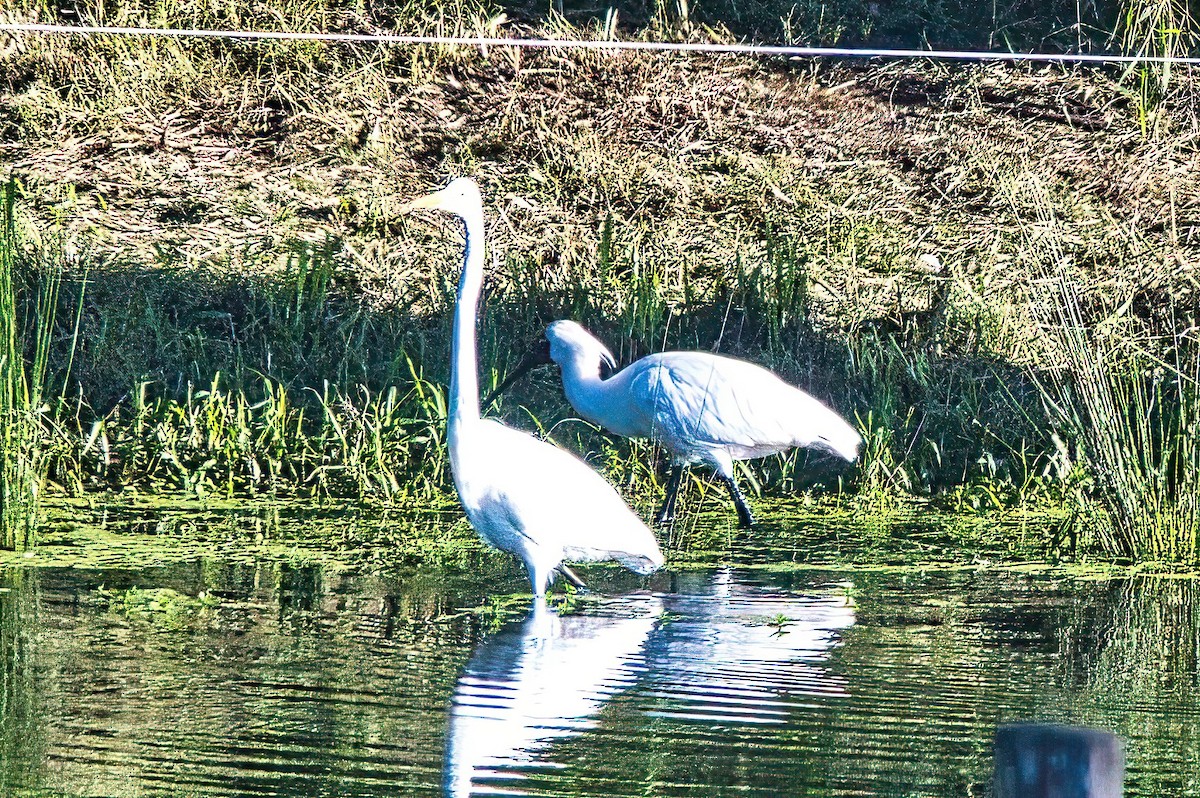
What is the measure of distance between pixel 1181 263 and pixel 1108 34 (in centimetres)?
284

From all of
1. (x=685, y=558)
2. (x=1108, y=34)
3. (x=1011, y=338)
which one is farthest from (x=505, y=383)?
(x=1108, y=34)

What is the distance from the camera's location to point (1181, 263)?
10.7 m

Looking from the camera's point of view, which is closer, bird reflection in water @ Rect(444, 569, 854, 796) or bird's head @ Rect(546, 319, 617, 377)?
bird reflection in water @ Rect(444, 569, 854, 796)

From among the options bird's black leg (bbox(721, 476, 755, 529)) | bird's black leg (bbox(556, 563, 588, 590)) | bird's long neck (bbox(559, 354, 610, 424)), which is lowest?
bird's black leg (bbox(556, 563, 588, 590))

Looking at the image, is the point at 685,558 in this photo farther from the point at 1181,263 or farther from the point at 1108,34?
the point at 1108,34

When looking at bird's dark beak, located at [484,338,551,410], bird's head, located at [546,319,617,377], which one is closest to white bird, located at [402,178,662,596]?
bird's head, located at [546,319,617,377]

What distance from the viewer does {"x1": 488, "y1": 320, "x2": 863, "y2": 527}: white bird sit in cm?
708

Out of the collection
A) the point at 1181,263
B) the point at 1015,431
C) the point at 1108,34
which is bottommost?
the point at 1015,431

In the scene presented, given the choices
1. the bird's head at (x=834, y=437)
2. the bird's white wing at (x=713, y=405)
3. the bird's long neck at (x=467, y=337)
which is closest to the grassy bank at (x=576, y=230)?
the bird's head at (x=834, y=437)

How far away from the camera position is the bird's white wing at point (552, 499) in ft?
17.4

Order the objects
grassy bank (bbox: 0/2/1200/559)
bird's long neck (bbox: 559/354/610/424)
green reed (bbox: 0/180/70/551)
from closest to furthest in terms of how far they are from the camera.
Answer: green reed (bbox: 0/180/70/551)
bird's long neck (bbox: 559/354/610/424)
grassy bank (bbox: 0/2/1200/559)

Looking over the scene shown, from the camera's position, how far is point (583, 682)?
174 inches

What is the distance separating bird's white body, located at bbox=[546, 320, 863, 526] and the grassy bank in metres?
0.48

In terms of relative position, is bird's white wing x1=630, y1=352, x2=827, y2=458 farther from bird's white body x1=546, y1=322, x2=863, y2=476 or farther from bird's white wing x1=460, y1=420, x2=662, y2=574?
bird's white wing x1=460, y1=420, x2=662, y2=574
